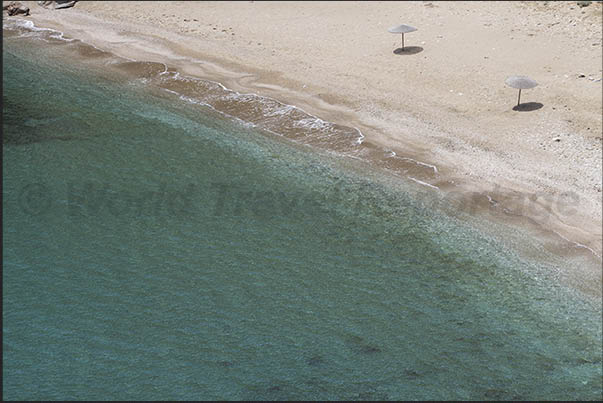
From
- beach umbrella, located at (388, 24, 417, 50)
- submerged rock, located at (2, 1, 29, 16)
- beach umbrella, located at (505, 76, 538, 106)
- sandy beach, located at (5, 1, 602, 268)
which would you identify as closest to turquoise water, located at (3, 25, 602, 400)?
sandy beach, located at (5, 1, 602, 268)

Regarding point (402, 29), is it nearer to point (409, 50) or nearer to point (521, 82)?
point (409, 50)

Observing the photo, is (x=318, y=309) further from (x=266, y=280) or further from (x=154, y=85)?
(x=154, y=85)

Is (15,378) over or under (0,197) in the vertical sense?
under

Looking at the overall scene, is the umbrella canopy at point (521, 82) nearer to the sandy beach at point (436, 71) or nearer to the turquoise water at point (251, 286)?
the sandy beach at point (436, 71)

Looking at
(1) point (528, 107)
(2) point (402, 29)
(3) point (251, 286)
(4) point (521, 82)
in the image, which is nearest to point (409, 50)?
(2) point (402, 29)

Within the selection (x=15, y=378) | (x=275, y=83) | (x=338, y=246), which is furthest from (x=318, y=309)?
(x=275, y=83)

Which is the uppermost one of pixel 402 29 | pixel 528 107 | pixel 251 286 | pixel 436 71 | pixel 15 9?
pixel 15 9
